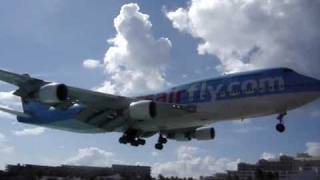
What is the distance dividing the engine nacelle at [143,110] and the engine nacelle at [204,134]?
36.2ft

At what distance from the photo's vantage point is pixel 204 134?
51719 millimetres

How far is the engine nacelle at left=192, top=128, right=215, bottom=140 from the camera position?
5169 centimetres

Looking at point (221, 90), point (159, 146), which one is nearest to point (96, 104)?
point (159, 146)

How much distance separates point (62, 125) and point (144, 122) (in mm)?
10146

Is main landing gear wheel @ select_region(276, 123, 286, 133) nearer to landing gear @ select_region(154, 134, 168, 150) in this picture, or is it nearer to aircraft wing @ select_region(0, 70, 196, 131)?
aircraft wing @ select_region(0, 70, 196, 131)

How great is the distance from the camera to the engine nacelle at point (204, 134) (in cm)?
5169

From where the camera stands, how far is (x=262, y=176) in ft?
518

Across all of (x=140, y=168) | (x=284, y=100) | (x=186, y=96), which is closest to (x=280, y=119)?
(x=284, y=100)

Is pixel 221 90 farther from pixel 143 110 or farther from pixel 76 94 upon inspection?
pixel 76 94

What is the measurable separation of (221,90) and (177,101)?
4748mm

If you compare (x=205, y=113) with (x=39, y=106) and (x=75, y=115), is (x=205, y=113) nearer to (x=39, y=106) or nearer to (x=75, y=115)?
(x=75, y=115)

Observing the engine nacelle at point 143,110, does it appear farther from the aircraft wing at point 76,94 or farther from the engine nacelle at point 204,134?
the engine nacelle at point 204,134

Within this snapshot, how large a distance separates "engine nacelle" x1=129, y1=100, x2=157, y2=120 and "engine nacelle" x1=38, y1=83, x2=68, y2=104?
622 centimetres

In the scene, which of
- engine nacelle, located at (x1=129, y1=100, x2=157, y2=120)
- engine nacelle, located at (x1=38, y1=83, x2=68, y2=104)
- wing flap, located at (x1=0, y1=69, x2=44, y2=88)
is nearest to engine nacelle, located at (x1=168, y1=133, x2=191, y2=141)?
engine nacelle, located at (x1=129, y1=100, x2=157, y2=120)
